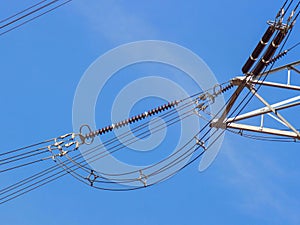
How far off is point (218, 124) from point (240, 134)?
111cm

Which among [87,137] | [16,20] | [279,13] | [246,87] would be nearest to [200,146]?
[246,87]

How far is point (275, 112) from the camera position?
48.9 feet

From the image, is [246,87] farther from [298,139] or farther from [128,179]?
[128,179]

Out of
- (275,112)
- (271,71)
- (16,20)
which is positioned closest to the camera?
(275,112)

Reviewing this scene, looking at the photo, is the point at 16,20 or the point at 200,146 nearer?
the point at 200,146

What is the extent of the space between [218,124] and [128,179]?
324 centimetres

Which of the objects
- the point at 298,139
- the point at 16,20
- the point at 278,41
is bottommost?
the point at 298,139

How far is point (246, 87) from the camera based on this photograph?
15.3m

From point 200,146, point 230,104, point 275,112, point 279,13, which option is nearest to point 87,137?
point 200,146

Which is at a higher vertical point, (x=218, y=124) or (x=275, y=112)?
(x=218, y=124)

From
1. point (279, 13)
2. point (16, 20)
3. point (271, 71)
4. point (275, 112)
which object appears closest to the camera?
point (279, 13)

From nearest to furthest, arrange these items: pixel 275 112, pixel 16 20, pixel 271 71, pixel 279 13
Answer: pixel 279 13, pixel 275 112, pixel 271 71, pixel 16 20

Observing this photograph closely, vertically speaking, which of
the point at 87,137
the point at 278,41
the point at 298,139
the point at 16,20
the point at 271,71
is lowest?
the point at 298,139

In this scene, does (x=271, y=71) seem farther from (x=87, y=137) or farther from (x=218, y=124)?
(x=87, y=137)
